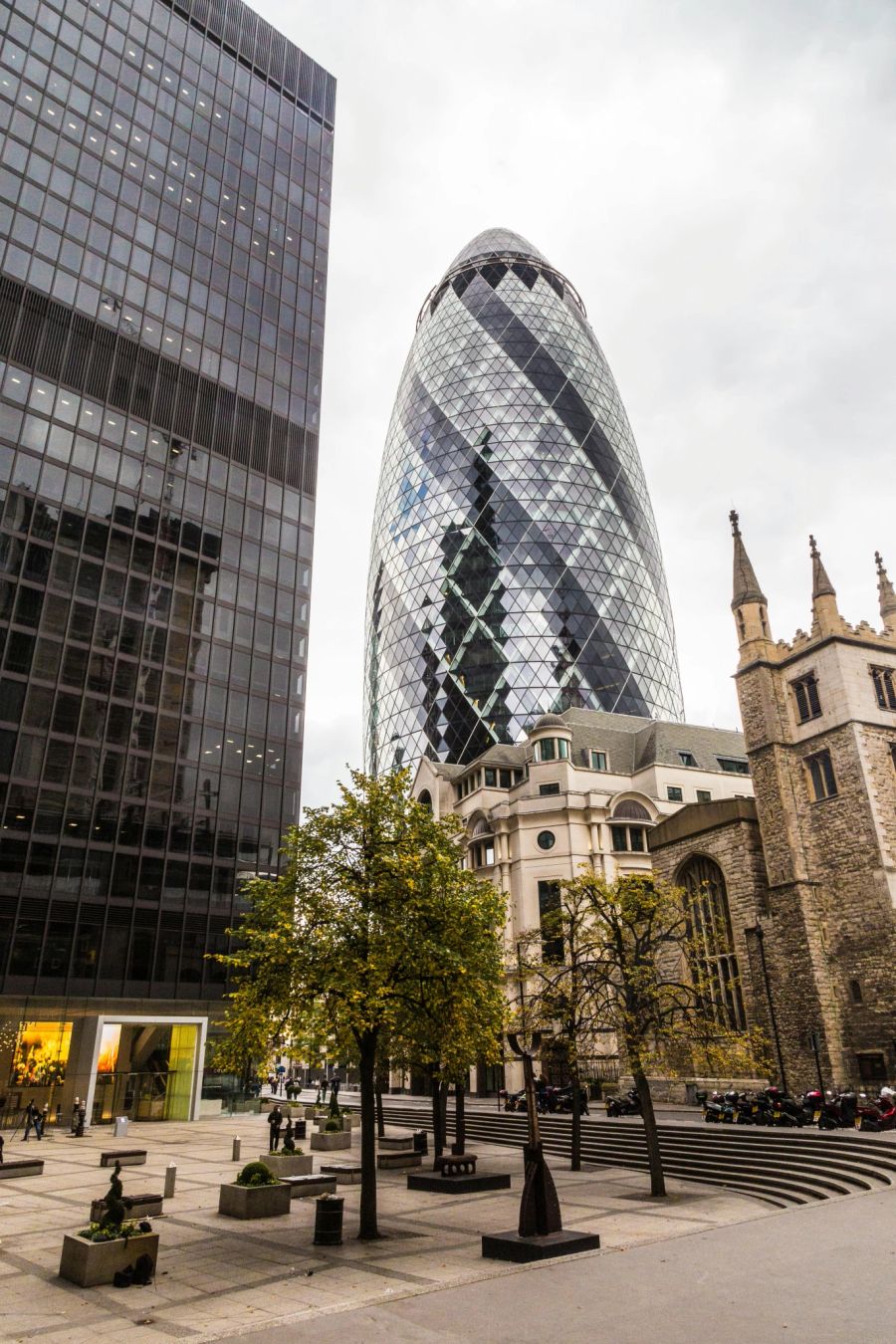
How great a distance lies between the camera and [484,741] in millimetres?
86000

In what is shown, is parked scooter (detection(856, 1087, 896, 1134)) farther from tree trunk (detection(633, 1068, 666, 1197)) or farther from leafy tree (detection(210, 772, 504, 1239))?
leafy tree (detection(210, 772, 504, 1239))

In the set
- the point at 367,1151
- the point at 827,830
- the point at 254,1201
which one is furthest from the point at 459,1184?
the point at 827,830

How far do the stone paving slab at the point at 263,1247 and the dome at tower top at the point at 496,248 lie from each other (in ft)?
436

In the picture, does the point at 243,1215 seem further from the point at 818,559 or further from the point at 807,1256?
the point at 818,559

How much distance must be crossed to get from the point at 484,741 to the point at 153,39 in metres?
62.8

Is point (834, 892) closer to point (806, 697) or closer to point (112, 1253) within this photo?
point (806, 697)

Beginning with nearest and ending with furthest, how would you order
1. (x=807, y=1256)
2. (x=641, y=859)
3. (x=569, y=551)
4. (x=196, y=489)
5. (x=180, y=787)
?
(x=807, y=1256)
(x=180, y=787)
(x=196, y=489)
(x=641, y=859)
(x=569, y=551)

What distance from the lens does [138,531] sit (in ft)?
153

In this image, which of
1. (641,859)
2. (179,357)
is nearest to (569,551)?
(641,859)

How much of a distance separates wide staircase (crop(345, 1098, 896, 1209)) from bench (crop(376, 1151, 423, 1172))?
4.97 meters

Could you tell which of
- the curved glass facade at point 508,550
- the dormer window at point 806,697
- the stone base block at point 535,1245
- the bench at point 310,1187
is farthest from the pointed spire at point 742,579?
the curved glass facade at point 508,550

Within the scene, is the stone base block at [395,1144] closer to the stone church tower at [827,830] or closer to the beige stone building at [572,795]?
the stone church tower at [827,830]

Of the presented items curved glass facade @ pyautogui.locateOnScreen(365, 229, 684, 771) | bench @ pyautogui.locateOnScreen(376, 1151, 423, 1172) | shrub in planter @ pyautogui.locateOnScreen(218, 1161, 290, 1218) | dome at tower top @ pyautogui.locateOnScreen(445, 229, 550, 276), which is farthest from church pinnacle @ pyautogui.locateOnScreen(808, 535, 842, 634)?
dome at tower top @ pyautogui.locateOnScreen(445, 229, 550, 276)

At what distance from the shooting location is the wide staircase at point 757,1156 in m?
18.4
